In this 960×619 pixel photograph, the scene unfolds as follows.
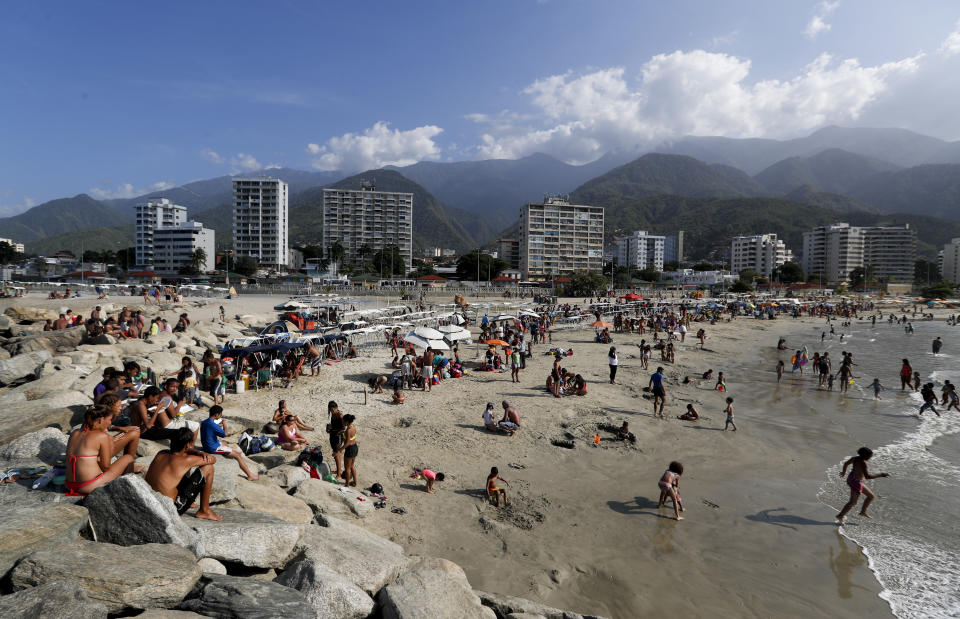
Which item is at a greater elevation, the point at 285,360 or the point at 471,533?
the point at 285,360

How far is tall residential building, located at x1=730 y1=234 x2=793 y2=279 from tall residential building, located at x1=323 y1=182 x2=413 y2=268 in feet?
339

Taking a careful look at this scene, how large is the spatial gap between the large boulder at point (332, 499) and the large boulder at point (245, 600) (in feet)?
8.88

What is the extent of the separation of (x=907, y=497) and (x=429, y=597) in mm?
9850

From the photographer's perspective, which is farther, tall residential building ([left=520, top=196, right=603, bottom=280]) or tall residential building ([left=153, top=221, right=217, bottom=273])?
tall residential building ([left=520, top=196, right=603, bottom=280])

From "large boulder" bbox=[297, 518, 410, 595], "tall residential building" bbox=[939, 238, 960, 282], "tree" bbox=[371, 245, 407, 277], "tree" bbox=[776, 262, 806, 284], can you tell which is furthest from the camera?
"tall residential building" bbox=[939, 238, 960, 282]

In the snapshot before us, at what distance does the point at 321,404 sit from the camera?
41.1 feet

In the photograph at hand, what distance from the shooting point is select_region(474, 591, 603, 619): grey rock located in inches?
194

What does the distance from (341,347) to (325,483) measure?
38.4 feet

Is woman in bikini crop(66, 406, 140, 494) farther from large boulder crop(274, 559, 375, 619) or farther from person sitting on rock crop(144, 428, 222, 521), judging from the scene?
large boulder crop(274, 559, 375, 619)

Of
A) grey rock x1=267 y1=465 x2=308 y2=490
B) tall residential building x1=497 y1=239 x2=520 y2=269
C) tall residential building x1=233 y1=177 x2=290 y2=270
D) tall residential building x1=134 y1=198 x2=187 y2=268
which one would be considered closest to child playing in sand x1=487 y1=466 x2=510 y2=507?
grey rock x1=267 y1=465 x2=308 y2=490

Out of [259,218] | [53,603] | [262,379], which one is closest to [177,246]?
[259,218]

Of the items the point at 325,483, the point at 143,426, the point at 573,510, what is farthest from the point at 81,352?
the point at 573,510

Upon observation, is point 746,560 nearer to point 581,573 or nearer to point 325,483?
point 581,573

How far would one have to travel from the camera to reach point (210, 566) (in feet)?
13.9
